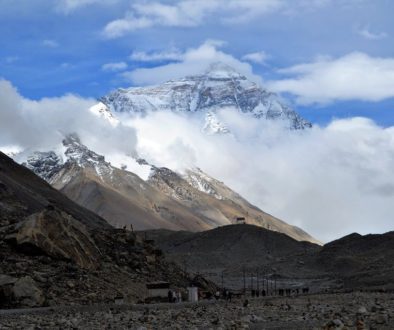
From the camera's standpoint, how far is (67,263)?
2175 inches

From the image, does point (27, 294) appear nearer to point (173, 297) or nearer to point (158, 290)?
point (173, 297)

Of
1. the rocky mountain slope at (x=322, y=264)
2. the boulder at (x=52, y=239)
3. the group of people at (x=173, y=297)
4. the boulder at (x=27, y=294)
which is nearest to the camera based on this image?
the boulder at (x=27, y=294)

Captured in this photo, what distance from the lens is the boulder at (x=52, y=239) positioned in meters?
55.6

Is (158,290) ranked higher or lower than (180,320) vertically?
higher

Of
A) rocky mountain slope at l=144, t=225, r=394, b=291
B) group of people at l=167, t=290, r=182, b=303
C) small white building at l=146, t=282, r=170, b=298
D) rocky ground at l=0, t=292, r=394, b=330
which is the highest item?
rocky mountain slope at l=144, t=225, r=394, b=291

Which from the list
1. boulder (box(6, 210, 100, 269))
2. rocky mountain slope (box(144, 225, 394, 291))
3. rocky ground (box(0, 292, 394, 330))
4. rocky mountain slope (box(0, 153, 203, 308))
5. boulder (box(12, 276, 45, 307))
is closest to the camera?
rocky ground (box(0, 292, 394, 330))

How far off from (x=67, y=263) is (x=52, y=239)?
2.61 m

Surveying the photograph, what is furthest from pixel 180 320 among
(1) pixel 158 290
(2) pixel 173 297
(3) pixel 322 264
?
(3) pixel 322 264

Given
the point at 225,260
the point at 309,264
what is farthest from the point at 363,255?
the point at 225,260

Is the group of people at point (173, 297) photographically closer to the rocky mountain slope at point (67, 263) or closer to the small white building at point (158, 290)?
the small white building at point (158, 290)

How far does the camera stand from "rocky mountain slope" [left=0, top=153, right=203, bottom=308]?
47438 millimetres

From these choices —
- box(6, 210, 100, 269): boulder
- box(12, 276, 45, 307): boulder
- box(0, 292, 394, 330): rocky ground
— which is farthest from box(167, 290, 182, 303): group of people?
box(0, 292, 394, 330): rocky ground

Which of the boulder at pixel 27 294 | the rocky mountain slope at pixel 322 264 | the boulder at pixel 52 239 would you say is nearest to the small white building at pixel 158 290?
the boulder at pixel 52 239

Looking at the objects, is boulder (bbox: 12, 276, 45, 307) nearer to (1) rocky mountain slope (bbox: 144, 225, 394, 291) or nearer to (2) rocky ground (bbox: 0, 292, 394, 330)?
(2) rocky ground (bbox: 0, 292, 394, 330)
